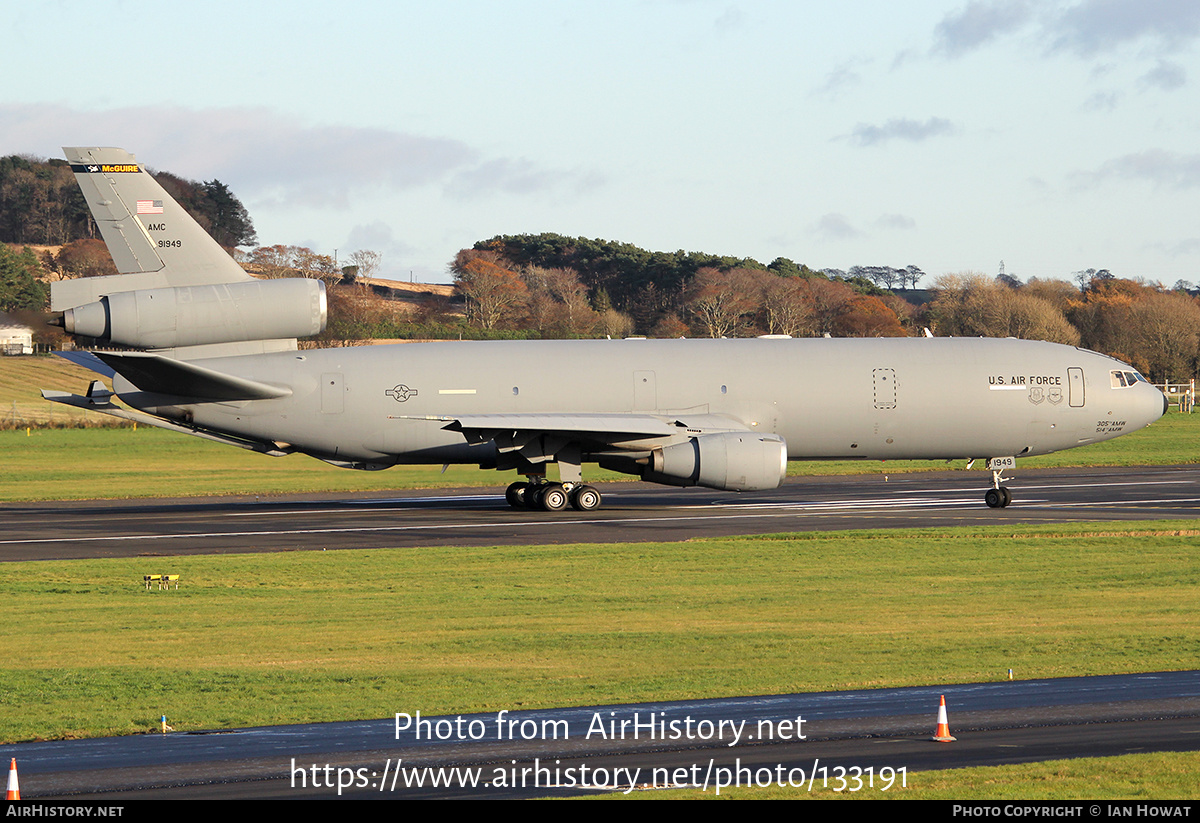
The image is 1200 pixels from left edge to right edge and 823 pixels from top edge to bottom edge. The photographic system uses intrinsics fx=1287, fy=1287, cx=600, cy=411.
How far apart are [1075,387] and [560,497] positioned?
54.4 ft

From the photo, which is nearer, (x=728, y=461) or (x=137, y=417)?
(x=728, y=461)

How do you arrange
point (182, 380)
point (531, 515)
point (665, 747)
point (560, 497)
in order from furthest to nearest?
point (560, 497), point (531, 515), point (182, 380), point (665, 747)

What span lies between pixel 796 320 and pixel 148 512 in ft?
262

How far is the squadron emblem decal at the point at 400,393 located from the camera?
3766 centimetres

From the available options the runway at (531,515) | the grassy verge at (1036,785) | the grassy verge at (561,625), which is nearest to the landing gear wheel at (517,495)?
the runway at (531,515)

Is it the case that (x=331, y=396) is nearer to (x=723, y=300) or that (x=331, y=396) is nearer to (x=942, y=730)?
(x=942, y=730)

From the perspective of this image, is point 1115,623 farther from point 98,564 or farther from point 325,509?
point 325,509

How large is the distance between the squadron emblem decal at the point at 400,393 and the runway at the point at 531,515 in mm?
3444

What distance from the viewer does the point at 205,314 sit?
119ft

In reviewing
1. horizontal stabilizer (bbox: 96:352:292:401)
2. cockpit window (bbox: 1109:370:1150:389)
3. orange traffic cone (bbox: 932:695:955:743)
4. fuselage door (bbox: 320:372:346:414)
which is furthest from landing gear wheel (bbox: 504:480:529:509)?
orange traffic cone (bbox: 932:695:955:743)

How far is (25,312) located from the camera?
37188mm

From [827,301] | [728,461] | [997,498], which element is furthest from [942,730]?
[827,301]

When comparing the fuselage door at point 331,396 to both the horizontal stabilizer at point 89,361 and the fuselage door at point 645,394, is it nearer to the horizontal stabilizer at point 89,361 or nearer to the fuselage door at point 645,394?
the horizontal stabilizer at point 89,361
